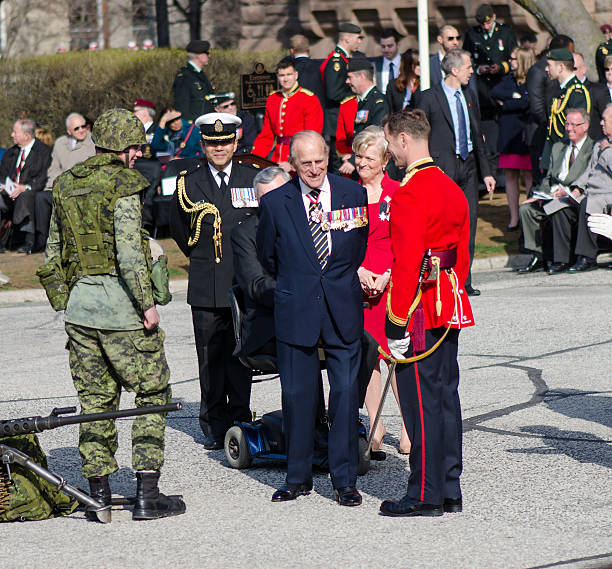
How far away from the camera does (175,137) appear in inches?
780

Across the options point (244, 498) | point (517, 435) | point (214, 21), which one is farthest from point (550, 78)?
point (214, 21)

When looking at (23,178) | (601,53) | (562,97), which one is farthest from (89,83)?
(562,97)

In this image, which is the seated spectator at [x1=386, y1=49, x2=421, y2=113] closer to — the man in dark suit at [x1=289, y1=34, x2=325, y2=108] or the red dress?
the man in dark suit at [x1=289, y1=34, x2=325, y2=108]

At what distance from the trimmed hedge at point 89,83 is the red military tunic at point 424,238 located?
1838cm

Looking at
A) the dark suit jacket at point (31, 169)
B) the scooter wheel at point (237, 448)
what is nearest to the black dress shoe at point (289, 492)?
the scooter wheel at point (237, 448)

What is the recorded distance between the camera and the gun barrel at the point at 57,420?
6207 mm

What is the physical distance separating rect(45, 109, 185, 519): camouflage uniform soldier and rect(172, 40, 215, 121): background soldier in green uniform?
12609 mm

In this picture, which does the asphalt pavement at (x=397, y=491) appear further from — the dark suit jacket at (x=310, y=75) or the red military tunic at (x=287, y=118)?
the dark suit jacket at (x=310, y=75)

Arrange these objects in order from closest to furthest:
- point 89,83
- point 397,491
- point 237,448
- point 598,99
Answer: point 397,491 → point 237,448 → point 598,99 → point 89,83

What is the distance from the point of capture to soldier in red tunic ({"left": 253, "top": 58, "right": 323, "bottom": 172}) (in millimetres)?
14047

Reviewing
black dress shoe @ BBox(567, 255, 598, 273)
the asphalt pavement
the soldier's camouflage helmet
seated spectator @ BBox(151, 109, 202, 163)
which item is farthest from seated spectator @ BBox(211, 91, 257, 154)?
the soldier's camouflage helmet

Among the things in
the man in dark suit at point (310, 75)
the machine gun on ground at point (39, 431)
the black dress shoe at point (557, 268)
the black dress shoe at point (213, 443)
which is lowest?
the black dress shoe at point (213, 443)

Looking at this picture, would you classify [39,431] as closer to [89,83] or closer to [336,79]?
[336,79]

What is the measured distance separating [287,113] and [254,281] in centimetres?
718
